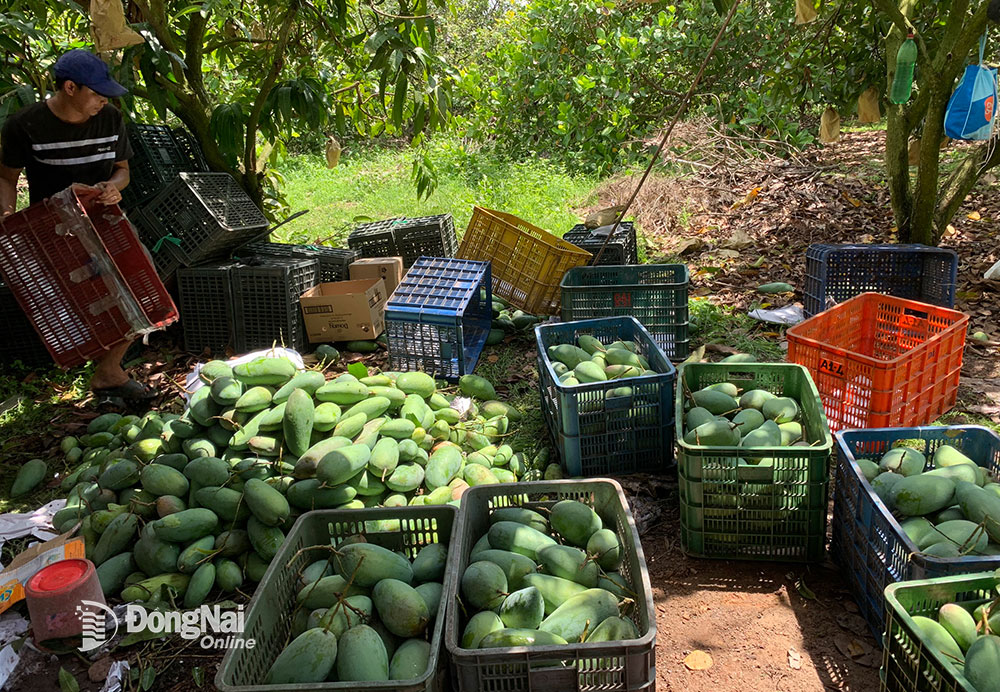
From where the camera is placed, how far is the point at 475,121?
422 inches

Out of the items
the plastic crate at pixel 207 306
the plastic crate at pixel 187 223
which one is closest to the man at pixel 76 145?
the plastic crate at pixel 187 223

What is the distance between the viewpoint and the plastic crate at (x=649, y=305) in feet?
13.4

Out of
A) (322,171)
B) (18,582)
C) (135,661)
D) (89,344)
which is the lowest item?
(135,661)

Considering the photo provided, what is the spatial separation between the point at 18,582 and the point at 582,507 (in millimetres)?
1893

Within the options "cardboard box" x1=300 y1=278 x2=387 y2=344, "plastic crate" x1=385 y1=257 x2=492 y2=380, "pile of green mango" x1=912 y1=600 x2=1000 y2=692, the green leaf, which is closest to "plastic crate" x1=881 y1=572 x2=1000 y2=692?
"pile of green mango" x1=912 y1=600 x2=1000 y2=692

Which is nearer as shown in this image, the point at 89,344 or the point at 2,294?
the point at 89,344

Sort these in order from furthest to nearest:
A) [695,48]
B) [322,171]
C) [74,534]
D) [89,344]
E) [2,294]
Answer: [322,171], [695,48], [2,294], [89,344], [74,534]

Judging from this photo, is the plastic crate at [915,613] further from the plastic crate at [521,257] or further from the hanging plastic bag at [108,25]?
the hanging plastic bag at [108,25]

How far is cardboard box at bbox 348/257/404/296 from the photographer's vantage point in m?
4.91

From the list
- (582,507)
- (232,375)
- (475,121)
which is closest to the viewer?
(582,507)

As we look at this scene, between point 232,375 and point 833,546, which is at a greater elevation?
point 232,375

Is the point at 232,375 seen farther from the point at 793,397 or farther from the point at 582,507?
the point at 793,397

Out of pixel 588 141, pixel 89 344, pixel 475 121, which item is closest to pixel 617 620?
pixel 89 344

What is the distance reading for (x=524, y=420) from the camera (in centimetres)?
367
